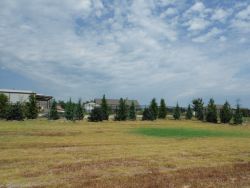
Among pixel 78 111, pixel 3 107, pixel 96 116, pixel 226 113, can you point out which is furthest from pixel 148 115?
pixel 3 107

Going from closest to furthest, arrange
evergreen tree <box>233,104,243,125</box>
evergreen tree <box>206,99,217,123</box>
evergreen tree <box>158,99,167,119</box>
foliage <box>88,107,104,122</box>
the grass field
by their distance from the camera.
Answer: the grass field → foliage <box>88,107,104,122</box> → evergreen tree <box>233,104,243,125</box> → evergreen tree <box>206,99,217,123</box> → evergreen tree <box>158,99,167,119</box>

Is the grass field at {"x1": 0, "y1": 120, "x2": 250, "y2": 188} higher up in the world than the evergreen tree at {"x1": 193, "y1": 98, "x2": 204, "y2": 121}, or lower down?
lower down

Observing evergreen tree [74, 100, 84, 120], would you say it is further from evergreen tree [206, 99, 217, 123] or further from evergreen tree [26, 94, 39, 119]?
evergreen tree [206, 99, 217, 123]

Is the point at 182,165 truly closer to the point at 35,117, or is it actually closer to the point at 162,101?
the point at 35,117

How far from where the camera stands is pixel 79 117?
63.7m

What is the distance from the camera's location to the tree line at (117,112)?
5520cm

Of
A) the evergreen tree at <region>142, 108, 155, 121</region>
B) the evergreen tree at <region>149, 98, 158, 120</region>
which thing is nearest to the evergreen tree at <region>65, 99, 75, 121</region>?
the evergreen tree at <region>142, 108, 155, 121</region>

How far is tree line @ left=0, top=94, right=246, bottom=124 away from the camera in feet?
181

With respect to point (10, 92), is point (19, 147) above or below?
below

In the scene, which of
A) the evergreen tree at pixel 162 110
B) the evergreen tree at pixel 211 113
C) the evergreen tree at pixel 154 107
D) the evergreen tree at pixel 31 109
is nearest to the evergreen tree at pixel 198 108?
the evergreen tree at pixel 211 113

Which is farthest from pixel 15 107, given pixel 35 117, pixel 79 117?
pixel 79 117

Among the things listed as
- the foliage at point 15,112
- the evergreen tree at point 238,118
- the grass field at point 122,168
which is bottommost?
the grass field at point 122,168

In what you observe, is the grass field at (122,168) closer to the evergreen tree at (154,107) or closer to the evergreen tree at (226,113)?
the evergreen tree at (154,107)

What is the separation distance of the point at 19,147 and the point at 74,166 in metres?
7.90
